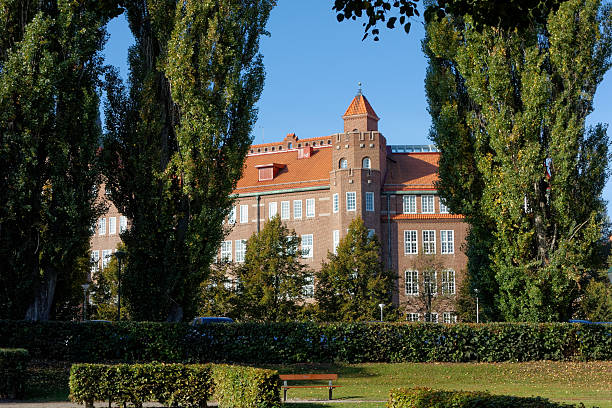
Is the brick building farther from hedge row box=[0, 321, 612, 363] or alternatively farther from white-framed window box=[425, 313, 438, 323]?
hedge row box=[0, 321, 612, 363]

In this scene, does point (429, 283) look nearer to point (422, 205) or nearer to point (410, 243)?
point (410, 243)

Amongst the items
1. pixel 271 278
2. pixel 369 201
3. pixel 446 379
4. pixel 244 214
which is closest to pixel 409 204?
pixel 369 201

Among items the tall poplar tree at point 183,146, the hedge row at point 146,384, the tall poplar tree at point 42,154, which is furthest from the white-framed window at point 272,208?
the hedge row at point 146,384

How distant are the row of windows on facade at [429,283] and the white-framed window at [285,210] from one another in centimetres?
1264

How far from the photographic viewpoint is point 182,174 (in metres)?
25.9

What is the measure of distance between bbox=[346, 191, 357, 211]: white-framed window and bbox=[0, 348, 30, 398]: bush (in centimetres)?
4838

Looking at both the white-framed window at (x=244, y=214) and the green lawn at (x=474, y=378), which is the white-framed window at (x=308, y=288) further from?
the green lawn at (x=474, y=378)

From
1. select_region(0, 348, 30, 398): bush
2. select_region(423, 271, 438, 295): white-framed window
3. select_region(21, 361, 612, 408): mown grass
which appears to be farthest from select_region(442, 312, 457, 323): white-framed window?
select_region(0, 348, 30, 398): bush

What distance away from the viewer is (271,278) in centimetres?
5138

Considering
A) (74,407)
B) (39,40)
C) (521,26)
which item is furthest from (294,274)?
(521,26)

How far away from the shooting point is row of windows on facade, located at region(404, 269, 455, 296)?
60750 mm

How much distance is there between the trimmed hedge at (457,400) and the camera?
8758 millimetres

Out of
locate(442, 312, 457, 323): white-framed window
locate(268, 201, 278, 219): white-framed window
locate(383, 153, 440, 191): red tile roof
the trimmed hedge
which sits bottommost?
the trimmed hedge

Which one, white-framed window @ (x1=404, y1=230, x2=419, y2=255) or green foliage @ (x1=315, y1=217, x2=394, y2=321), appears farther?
white-framed window @ (x1=404, y1=230, x2=419, y2=255)
